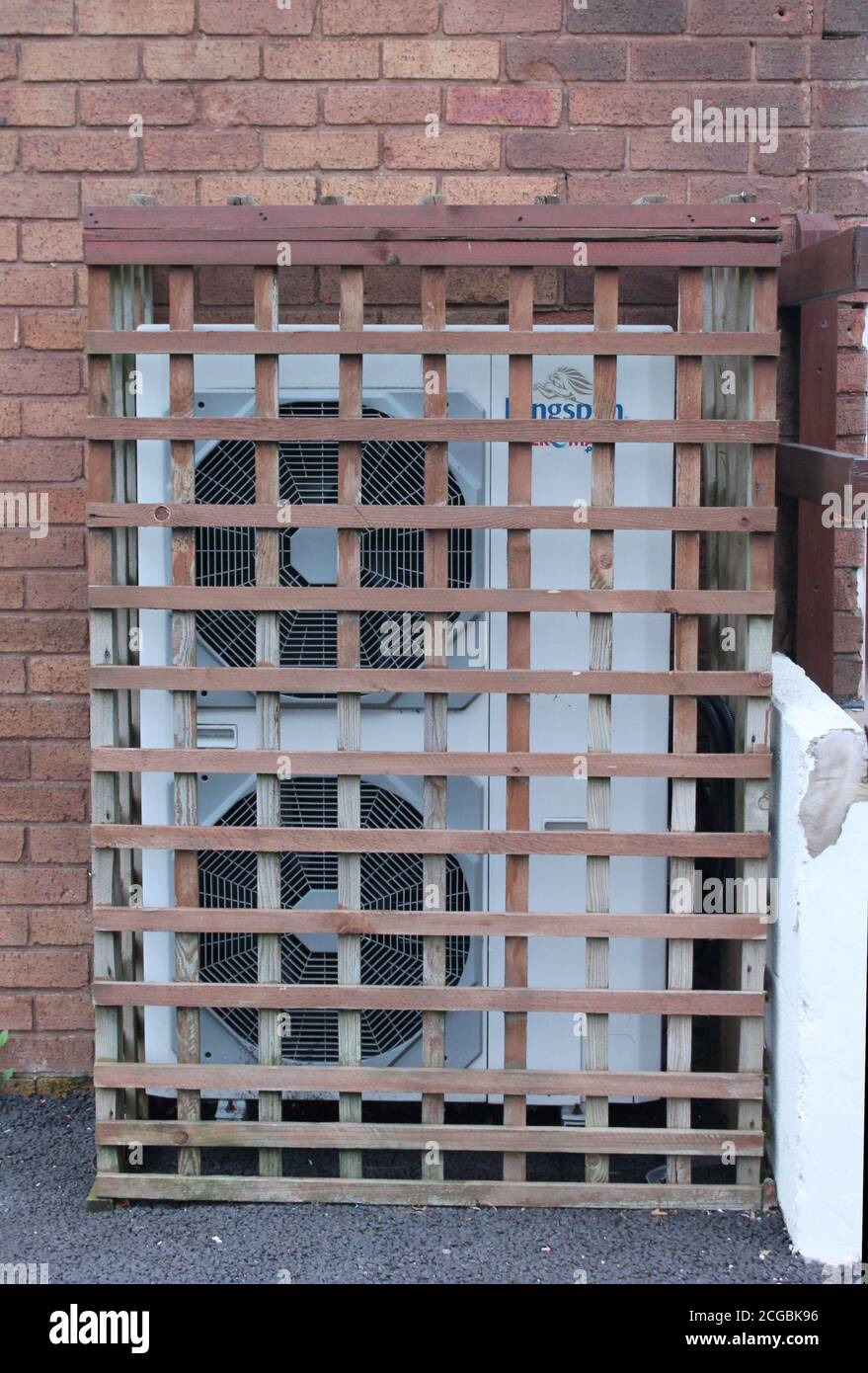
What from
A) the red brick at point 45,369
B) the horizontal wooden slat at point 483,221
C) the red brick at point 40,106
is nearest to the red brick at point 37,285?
the red brick at point 45,369

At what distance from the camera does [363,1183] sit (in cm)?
Result: 276

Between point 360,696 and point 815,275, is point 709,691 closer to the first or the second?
point 360,696

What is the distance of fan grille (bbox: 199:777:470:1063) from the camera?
2.85m

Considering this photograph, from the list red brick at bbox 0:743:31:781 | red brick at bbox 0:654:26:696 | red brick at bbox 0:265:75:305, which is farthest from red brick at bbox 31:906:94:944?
red brick at bbox 0:265:75:305

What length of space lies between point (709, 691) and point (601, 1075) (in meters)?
0.83

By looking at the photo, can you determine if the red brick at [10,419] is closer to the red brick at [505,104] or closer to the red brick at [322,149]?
the red brick at [322,149]

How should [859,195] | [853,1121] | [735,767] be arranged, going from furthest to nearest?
[859,195] < [735,767] < [853,1121]

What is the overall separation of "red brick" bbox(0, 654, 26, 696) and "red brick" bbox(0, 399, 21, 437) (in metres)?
0.55

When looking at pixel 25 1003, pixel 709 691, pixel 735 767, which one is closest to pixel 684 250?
pixel 709 691

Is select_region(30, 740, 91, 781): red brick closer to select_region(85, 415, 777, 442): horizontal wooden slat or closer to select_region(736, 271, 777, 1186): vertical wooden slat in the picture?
select_region(85, 415, 777, 442): horizontal wooden slat

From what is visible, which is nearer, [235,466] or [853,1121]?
[853,1121]

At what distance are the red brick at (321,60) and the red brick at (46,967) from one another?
223 cm

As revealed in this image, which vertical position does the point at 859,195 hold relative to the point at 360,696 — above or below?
above

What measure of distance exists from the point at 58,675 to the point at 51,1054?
98 cm
